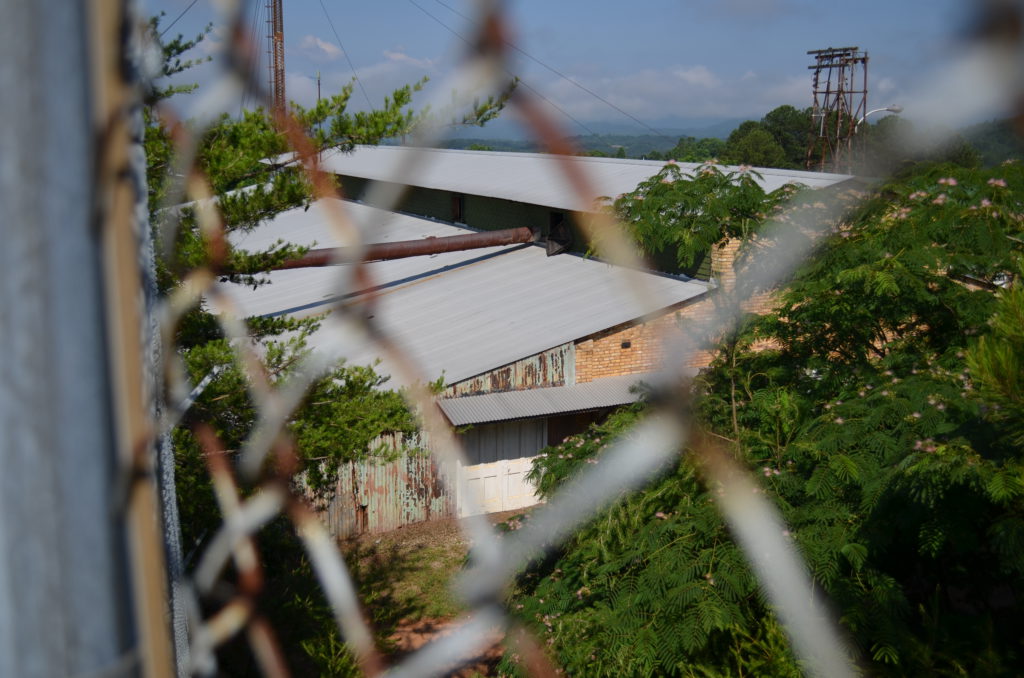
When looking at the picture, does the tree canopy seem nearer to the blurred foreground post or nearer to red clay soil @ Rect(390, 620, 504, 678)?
red clay soil @ Rect(390, 620, 504, 678)

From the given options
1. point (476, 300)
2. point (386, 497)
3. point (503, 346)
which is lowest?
point (386, 497)

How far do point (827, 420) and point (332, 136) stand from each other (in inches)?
146

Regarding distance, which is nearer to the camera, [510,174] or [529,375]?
[529,375]

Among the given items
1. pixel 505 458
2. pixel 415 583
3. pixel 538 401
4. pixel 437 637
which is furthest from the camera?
pixel 505 458

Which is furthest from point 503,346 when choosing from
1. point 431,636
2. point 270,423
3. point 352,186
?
point 352,186

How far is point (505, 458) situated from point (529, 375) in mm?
1586

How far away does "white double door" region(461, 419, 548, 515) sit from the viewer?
11798 mm

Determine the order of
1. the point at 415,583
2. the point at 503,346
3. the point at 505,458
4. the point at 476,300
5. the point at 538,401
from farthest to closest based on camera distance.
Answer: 1. the point at 476,300
2. the point at 505,458
3. the point at 503,346
4. the point at 538,401
5. the point at 415,583

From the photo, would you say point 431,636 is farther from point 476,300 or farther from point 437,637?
point 476,300

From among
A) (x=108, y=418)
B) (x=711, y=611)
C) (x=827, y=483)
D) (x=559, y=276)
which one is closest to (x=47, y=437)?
(x=108, y=418)

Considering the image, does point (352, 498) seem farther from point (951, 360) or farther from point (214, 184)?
point (951, 360)

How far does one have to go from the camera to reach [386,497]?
11.6 metres

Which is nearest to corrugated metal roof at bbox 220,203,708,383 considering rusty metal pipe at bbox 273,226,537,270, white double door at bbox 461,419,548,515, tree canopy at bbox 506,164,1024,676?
rusty metal pipe at bbox 273,226,537,270

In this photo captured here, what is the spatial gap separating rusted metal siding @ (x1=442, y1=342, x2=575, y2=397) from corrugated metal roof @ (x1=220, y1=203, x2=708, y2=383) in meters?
0.11
